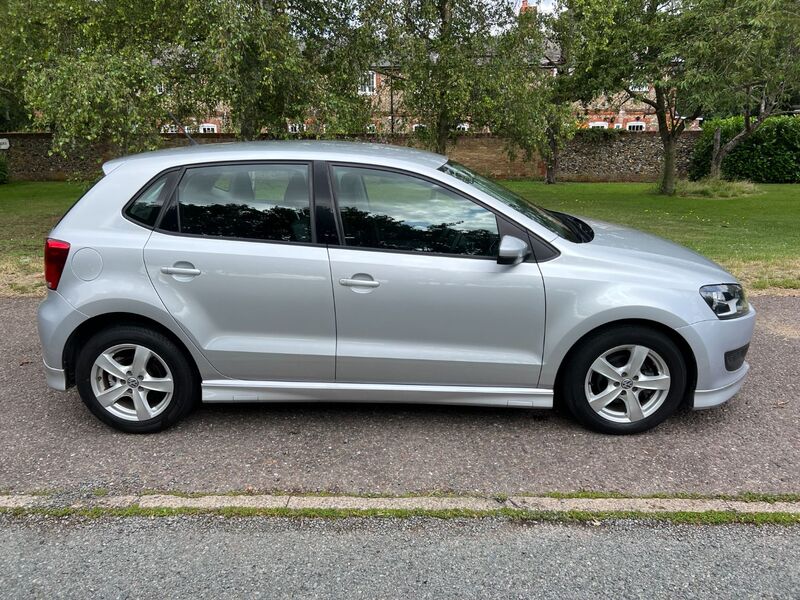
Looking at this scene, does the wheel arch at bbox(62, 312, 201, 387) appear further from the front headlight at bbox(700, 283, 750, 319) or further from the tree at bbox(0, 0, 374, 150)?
the tree at bbox(0, 0, 374, 150)

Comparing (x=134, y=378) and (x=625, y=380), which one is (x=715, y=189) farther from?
(x=134, y=378)

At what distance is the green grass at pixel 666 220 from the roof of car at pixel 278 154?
4.42 metres

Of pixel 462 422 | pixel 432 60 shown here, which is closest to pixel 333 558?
pixel 462 422

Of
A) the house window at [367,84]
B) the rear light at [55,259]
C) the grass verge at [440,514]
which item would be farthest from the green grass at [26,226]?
the house window at [367,84]

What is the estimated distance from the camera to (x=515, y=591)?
249 centimetres

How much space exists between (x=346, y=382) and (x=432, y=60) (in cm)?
912

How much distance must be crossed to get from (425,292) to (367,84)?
8.86m

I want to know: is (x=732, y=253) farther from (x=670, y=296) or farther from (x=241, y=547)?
(x=241, y=547)

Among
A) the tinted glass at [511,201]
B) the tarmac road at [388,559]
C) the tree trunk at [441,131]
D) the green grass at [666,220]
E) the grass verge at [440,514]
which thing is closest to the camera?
the tarmac road at [388,559]

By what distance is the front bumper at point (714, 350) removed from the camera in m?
3.56

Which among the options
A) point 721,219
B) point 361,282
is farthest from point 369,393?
point 721,219

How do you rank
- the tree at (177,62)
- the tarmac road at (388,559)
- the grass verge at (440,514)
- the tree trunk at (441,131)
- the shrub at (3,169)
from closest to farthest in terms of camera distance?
the tarmac road at (388,559)
the grass verge at (440,514)
the tree at (177,62)
the tree trunk at (441,131)
the shrub at (3,169)

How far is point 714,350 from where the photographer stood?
3.59 metres

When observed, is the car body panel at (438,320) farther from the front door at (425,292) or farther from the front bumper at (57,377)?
the front bumper at (57,377)
